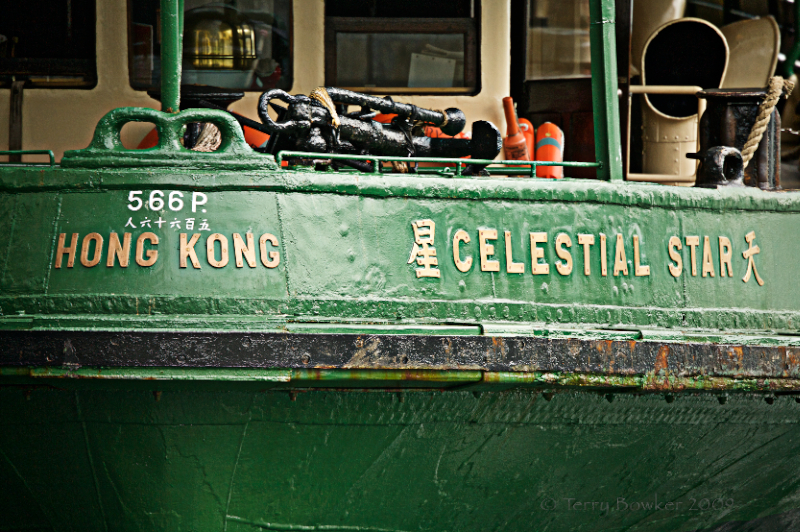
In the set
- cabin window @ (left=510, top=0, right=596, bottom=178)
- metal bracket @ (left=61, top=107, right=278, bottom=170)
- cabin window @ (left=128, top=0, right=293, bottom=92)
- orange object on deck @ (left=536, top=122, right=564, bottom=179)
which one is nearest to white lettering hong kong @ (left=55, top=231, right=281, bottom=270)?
metal bracket @ (left=61, top=107, right=278, bottom=170)

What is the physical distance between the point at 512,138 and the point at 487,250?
168cm

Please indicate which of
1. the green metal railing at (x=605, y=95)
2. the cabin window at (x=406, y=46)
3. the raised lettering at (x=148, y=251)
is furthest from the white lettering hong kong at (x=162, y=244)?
the cabin window at (x=406, y=46)

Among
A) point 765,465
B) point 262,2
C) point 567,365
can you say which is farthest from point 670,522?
point 262,2

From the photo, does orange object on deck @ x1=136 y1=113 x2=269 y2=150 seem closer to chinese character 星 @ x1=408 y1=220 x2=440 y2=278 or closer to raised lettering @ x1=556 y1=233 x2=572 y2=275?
chinese character 星 @ x1=408 y1=220 x2=440 y2=278

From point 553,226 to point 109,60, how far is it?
2775mm

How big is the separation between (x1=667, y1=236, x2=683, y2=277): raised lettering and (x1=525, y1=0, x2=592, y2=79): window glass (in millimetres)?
2445

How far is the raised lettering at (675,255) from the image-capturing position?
3.78 metres

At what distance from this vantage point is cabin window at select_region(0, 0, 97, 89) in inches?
201

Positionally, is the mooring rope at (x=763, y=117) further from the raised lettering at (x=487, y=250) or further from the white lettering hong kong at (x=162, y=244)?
the white lettering hong kong at (x=162, y=244)

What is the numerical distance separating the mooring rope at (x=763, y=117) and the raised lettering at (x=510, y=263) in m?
1.36

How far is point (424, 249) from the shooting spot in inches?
137

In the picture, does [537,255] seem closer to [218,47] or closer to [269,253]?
[269,253]

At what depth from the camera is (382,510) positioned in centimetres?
374

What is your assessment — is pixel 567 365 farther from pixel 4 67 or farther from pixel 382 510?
pixel 4 67
